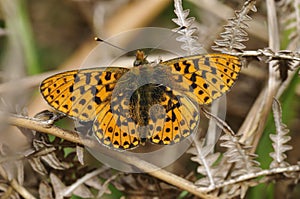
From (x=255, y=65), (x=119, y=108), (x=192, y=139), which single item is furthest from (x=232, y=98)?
(x=119, y=108)

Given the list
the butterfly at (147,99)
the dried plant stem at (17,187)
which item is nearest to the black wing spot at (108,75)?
the butterfly at (147,99)

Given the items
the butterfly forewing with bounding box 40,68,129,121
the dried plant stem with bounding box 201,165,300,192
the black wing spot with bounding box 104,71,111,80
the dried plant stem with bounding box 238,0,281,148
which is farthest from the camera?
the dried plant stem with bounding box 238,0,281,148

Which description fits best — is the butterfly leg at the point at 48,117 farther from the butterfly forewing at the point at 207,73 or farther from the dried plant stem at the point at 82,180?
the butterfly forewing at the point at 207,73

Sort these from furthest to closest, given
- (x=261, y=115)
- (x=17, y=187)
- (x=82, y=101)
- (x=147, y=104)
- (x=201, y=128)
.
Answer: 1. (x=201, y=128)
2. (x=261, y=115)
3. (x=17, y=187)
4. (x=147, y=104)
5. (x=82, y=101)

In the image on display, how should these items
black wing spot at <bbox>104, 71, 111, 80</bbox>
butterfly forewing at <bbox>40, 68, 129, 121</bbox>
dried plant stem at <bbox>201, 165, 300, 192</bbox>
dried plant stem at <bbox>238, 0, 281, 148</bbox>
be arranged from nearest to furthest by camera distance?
butterfly forewing at <bbox>40, 68, 129, 121</bbox>
black wing spot at <bbox>104, 71, 111, 80</bbox>
dried plant stem at <bbox>201, 165, 300, 192</bbox>
dried plant stem at <bbox>238, 0, 281, 148</bbox>

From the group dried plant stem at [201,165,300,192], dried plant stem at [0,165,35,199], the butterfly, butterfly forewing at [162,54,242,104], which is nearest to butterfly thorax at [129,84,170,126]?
the butterfly

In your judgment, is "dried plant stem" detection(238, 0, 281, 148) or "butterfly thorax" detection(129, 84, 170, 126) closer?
"butterfly thorax" detection(129, 84, 170, 126)

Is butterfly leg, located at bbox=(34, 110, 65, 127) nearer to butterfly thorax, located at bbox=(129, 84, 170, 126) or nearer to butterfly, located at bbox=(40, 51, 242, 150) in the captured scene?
butterfly, located at bbox=(40, 51, 242, 150)

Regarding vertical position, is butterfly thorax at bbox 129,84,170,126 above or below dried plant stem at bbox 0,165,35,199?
above

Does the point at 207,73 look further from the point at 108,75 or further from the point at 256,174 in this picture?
the point at 256,174

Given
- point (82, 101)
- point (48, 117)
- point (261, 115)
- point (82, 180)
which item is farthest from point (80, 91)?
point (261, 115)
